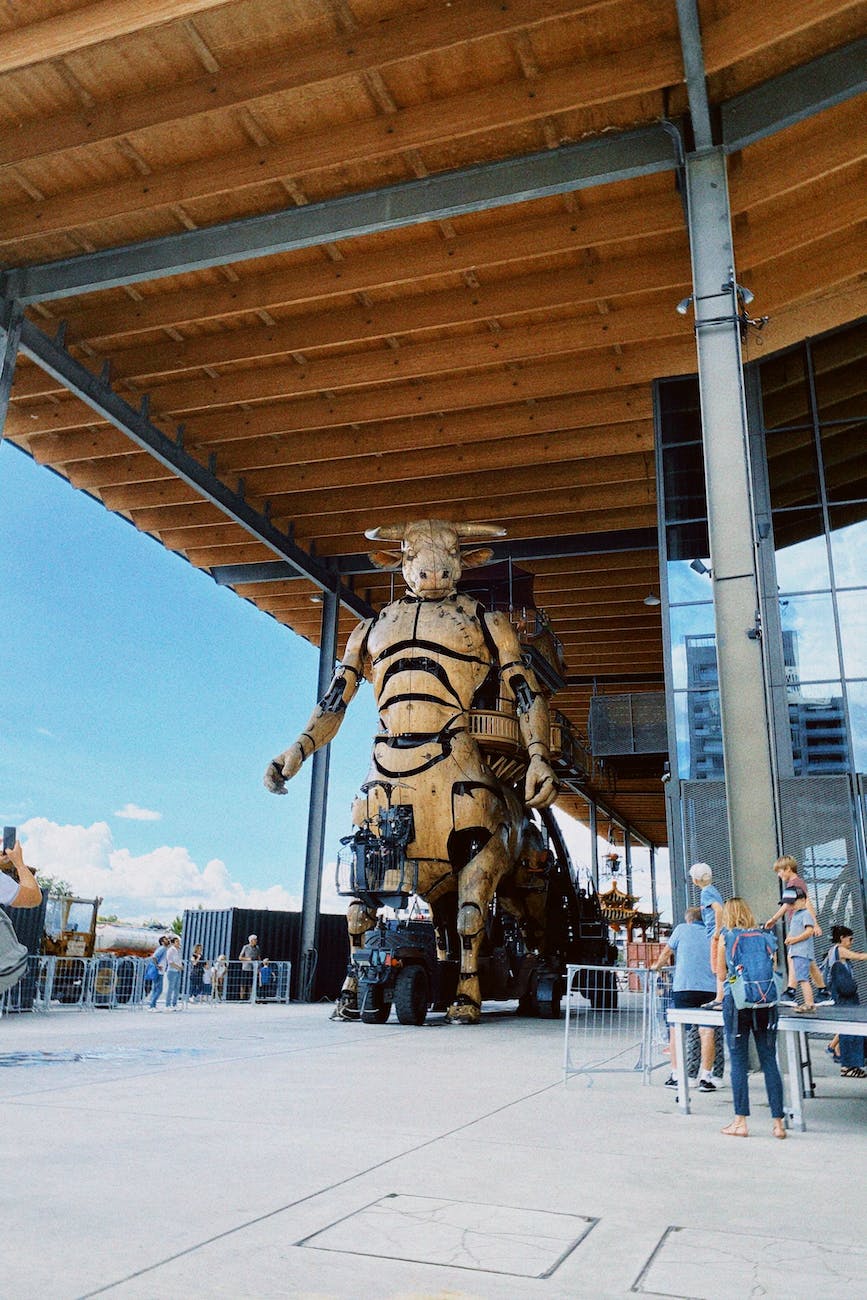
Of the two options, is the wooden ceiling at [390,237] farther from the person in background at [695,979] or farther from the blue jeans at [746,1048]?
the blue jeans at [746,1048]

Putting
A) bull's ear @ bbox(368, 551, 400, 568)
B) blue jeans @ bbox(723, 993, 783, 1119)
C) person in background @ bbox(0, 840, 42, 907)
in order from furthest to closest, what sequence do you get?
bull's ear @ bbox(368, 551, 400, 568), blue jeans @ bbox(723, 993, 783, 1119), person in background @ bbox(0, 840, 42, 907)

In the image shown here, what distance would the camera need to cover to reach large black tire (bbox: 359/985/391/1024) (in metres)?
11.4

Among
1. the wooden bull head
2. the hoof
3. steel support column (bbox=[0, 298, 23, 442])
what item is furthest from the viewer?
the wooden bull head

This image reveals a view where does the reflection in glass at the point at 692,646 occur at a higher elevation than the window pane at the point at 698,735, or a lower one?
higher

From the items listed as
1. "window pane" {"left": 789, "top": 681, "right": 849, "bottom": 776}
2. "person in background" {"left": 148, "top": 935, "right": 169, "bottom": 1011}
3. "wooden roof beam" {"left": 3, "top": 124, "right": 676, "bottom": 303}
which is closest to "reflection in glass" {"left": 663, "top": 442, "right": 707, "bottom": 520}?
"window pane" {"left": 789, "top": 681, "right": 849, "bottom": 776}

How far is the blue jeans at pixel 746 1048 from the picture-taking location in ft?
16.6

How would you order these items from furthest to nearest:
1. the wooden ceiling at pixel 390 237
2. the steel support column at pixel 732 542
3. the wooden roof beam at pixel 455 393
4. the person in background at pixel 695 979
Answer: the wooden roof beam at pixel 455 393 → the wooden ceiling at pixel 390 237 → the steel support column at pixel 732 542 → the person in background at pixel 695 979

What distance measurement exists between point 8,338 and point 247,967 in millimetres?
11150

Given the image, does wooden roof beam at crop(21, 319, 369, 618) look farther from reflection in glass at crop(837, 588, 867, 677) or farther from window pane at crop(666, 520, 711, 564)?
reflection in glass at crop(837, 588, 867, 677)

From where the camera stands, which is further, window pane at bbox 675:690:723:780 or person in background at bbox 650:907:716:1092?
window pane at bbox 675:690:723:780

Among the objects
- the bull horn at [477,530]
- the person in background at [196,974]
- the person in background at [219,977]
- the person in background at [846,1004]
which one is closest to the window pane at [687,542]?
the bull horn at [477,530]

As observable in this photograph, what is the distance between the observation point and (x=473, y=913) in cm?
1155

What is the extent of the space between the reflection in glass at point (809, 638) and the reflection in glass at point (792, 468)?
4.32 feet

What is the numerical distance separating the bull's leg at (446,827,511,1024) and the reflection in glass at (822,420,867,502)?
595cm
